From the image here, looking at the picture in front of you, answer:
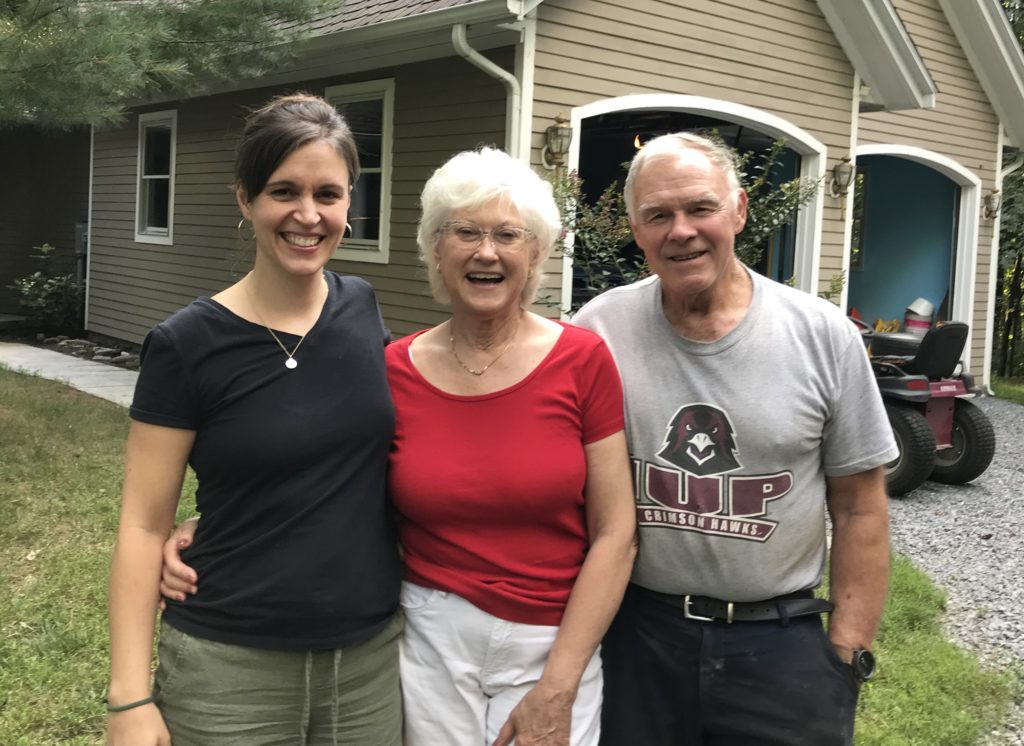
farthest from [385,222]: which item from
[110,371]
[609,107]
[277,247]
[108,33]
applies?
[277,247]

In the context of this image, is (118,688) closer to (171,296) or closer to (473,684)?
(473,684)

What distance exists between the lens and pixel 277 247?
69.0 inches

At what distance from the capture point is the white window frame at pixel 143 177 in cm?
1131

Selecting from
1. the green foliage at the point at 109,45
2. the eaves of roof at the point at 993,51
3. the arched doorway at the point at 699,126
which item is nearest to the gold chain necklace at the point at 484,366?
the green foliage at the point at 109,45

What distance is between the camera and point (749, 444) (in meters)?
1.84

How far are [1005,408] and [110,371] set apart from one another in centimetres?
994

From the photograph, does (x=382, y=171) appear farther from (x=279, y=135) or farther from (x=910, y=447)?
(x=279, y=135)

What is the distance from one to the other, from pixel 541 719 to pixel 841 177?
8.54m

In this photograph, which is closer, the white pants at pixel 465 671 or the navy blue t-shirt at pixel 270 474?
the navy blue t-shirt at pixel 270 474

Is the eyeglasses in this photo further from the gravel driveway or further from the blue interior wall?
the blue interior wall

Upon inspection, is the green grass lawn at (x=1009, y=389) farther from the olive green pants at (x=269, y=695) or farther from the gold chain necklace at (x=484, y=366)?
the olive green pants at (x=269, y=695)

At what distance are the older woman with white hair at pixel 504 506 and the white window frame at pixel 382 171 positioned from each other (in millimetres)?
6451

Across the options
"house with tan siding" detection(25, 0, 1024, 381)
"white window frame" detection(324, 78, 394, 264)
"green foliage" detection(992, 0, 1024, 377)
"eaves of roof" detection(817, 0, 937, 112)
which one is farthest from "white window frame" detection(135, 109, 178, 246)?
"green foliage" detection(992, 0, 1024, 377)

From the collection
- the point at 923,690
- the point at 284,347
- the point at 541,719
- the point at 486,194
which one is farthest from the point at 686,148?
the point at 923,690
